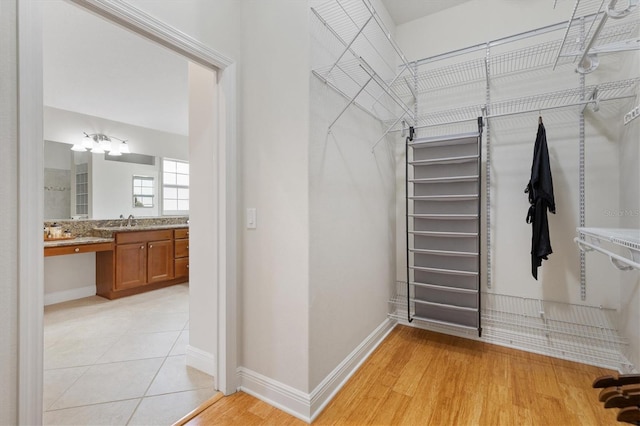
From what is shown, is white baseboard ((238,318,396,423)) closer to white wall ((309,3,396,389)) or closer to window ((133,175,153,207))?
white wall ((309,3,396,389))

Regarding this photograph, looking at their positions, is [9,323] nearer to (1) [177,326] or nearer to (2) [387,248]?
(1) [177,326]

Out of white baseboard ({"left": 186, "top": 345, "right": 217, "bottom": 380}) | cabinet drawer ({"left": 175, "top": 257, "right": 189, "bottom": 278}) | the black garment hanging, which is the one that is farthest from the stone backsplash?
the black garment hanging

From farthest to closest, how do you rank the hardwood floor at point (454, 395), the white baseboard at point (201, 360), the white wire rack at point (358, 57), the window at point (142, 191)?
1. the window at point (142, 191)
2. the white baseboard at point (201, 360)
3. the white wire rack at point (358, 57)
4. the hardwood floor at point (454, 395)

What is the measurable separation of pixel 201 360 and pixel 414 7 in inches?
144

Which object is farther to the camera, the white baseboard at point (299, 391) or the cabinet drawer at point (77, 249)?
the cabinet drawer at point (77, 249)

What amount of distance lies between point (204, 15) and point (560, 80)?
272cm

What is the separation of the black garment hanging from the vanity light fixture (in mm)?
5475

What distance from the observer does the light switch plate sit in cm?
176

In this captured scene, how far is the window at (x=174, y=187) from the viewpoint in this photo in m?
5.18

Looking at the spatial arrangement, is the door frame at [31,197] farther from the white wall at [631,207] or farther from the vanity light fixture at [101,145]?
the vanity light fixture at [101,145]

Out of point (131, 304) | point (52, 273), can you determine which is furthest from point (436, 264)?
point (52, 273)

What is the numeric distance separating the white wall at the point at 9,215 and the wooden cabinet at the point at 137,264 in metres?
3.17

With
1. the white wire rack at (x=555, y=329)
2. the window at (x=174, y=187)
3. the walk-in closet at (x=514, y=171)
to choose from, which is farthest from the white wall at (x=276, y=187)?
the window at (x=174, y=187)

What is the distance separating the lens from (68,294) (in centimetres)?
369
